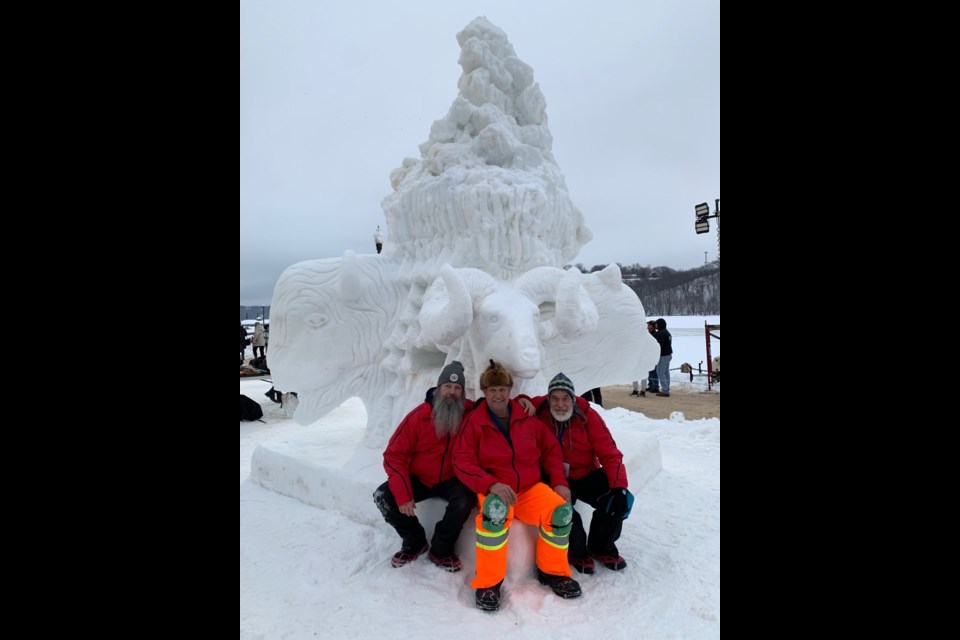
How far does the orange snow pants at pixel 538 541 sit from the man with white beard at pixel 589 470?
22 cm

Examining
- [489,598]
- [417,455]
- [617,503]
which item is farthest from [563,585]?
[417,455]

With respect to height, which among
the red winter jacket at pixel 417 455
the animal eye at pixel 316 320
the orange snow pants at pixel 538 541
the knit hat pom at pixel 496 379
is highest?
the animal eye at pixel 316 320

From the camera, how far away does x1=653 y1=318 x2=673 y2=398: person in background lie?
7473mm

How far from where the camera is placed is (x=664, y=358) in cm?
789

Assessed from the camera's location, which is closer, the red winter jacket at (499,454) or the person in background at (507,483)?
the person in background at (507,483)

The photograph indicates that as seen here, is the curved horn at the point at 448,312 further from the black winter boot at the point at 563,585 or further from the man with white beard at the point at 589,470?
the black winter boot at the point at 563,585

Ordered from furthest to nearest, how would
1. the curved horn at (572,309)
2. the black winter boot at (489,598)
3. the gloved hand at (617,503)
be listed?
the curved horn at (572,309), the gloved hand at (617,503), the black winter boot at (489,598)

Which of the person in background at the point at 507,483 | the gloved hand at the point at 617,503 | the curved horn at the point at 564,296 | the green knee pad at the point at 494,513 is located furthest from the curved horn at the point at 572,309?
the green knee pad at the point at 494,513

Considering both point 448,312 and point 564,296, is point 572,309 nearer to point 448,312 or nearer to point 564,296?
point 564,296

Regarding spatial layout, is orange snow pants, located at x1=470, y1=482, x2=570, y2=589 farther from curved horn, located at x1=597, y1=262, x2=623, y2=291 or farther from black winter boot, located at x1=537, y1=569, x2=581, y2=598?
curved horn, located at x1=597, y1=262, x2=623, y2=291

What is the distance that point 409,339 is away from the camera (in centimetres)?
330

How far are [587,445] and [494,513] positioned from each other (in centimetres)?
62

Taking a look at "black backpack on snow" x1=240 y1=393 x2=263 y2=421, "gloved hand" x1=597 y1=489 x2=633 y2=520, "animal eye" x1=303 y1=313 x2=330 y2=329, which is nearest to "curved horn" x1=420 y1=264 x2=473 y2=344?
"animal eye" x1=303 y1=313 x2=330 y2=329

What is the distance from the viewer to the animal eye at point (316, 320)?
354cm
